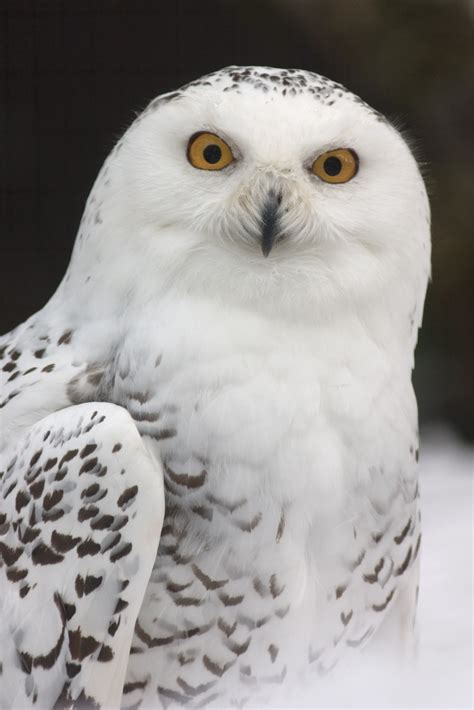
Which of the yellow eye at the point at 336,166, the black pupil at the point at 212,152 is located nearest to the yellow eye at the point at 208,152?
the black pupil at the point at 212,152

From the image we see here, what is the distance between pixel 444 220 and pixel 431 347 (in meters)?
0.34

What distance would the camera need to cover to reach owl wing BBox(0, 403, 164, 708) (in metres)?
1.04

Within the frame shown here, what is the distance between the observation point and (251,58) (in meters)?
2.15

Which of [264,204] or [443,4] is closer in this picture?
[264,204]

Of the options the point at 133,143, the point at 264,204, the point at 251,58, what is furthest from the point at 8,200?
the point at 264,204

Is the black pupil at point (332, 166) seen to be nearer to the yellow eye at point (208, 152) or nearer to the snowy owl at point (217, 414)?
the snowy owl at point (217, 414)

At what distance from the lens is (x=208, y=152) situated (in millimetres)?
1136

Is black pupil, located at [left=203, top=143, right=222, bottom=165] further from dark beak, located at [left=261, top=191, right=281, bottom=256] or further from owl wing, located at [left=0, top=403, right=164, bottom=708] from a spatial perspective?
owl wing, located at [left=0, top=403, right=164, bottom=708]

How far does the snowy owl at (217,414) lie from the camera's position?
1.06 meters

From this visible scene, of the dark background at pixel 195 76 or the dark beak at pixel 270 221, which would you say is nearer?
the dark beak at pixel 270 221

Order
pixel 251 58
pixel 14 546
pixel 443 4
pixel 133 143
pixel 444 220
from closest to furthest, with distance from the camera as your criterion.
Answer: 1. pixel 14 546
2. pixel 133 143
3. pixel 251 58
4. pixel 443 4
5. pixel 444 220

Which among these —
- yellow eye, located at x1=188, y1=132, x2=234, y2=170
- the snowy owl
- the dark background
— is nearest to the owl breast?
the snowy owl

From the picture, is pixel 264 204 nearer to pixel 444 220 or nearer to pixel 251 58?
pixel 251 58

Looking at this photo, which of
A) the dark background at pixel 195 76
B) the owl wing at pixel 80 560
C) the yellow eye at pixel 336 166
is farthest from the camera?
the dark background at pixel 195 76
